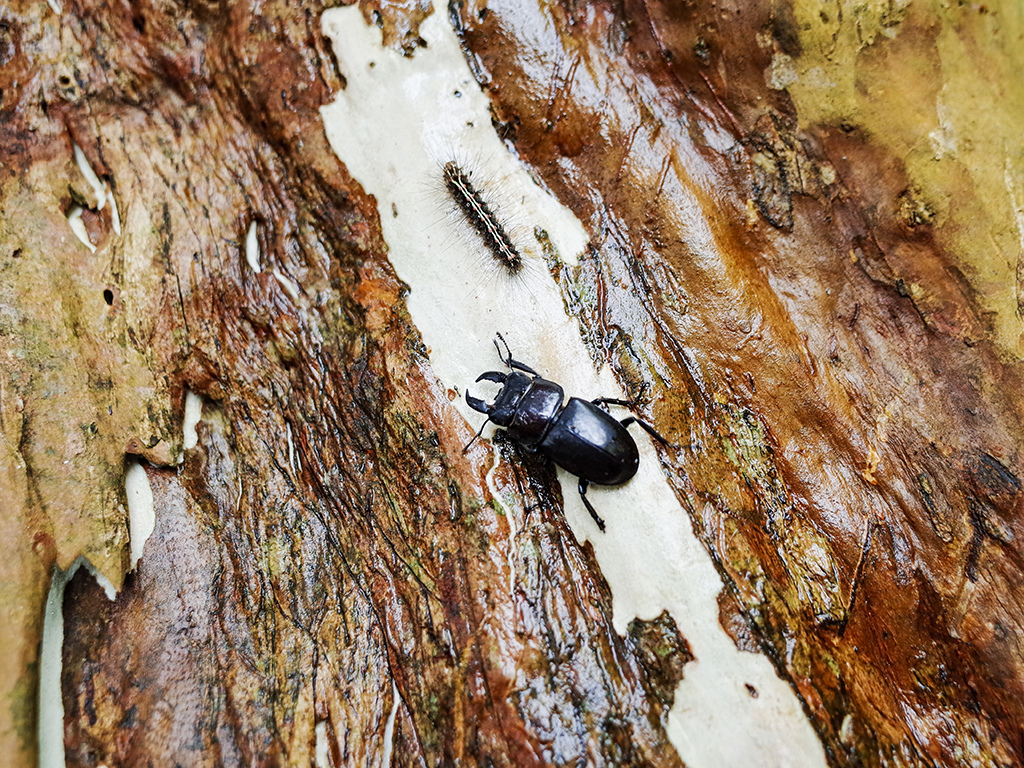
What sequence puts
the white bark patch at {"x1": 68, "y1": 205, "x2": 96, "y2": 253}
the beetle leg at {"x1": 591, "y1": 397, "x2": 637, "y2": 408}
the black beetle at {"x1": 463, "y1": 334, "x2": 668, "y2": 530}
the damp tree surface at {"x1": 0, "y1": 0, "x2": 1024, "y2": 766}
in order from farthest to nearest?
the white bark patch at {"x1": 68, "y1": 205, "x2": 96, "y2": 253} → the beetle leg at {"x1": 591, "y1": 397, "x2": 637, "y2": 408} → the black beetle at {"x1": 463, "y1": 334, "x2": 668, "y2": 530} → the damp tree surface at {"x1": 0, "y1": 0, "x2": 1024, "y2": 766}

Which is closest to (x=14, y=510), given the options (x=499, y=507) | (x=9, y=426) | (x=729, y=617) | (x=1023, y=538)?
(x=9, y=426)

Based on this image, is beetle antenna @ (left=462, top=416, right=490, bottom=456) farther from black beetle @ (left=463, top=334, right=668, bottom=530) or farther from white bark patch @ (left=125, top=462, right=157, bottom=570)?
white bark patch @ (left=125, top=462, right=157, bottom=570)

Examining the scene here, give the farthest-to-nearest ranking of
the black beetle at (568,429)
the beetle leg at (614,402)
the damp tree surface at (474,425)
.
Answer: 1. the beetle leg at (614,402)
2. the black beetle at (568,429)
3. the damp tree surface at (474,425)

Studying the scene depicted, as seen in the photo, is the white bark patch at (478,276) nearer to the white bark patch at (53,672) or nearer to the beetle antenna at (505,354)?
the beetle antenna at (505,354)

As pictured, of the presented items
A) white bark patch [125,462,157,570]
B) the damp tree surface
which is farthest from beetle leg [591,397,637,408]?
white bark patch [125,462,157,570]

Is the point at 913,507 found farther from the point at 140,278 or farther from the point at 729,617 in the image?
the point at 140,278

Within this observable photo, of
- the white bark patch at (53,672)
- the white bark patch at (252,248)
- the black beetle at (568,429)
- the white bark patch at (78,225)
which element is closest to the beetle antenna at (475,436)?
the black beetle at (568,429)

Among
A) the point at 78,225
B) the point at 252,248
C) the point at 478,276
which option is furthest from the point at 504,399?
the point at 78,225
